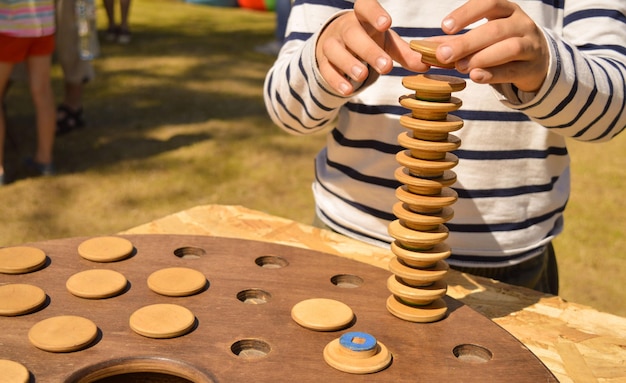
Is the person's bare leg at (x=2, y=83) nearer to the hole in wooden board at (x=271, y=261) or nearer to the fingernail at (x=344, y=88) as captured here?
the hole in wooden board at (x=271, y=261)

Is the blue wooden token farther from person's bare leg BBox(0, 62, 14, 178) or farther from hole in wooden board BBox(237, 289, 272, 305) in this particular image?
person's bare leg BBox(0, 62, 14, 178)

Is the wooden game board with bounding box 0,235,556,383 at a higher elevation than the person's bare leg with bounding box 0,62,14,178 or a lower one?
higher

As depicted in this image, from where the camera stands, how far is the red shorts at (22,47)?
3.15m

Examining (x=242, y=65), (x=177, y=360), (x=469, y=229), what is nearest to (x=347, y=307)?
(x=177, y=360)

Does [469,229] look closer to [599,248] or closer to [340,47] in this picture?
[340,47]

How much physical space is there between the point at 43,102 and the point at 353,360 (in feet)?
9.69

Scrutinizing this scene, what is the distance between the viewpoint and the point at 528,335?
3.50 feet

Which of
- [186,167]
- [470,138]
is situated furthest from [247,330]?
[186,167]

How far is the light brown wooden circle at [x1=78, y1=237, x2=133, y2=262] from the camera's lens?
3.43ft

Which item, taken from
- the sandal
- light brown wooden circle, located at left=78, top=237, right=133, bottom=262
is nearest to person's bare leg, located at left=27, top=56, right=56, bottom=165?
the sandal

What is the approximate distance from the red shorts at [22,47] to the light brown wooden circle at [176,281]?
8.14 ft

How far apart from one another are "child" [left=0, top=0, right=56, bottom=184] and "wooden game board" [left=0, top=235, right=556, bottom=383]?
7.66 feet

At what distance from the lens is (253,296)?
1.00m

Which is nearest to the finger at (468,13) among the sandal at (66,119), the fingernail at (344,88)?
the fingernail at (344,88)
